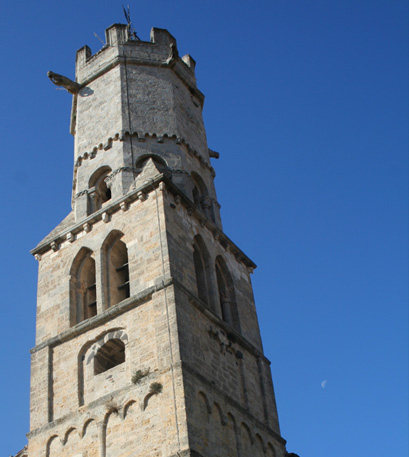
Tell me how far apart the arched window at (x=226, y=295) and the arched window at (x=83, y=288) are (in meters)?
3.70

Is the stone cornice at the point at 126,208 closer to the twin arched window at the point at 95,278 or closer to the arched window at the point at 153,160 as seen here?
the twin arched window at the point at 95,278

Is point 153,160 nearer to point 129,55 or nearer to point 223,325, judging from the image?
point 129,55

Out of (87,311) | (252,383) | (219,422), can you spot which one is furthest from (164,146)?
(219,422)

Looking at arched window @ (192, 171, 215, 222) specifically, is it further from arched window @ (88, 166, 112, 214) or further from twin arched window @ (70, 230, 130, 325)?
twin arched window @ (70, 230, 130, 325)

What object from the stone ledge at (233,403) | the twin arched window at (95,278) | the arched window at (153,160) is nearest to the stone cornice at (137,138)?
the arched window at (153,160)

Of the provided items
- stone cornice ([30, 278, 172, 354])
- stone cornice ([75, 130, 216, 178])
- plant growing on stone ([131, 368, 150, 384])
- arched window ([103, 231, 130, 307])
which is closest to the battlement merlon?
stone cornice ([75, 130, 216, 178])

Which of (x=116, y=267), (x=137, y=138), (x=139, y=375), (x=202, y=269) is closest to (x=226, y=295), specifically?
(x=202, y=269)

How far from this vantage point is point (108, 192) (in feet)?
80.7

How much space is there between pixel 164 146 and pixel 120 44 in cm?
524

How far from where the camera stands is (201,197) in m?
25.3

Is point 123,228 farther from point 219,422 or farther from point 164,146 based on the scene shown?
point 219,422

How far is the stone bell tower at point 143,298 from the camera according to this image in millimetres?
17609

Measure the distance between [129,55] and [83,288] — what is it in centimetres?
966

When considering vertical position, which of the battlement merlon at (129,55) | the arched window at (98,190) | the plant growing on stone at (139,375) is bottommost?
the plant growing on stone at (139,375)
